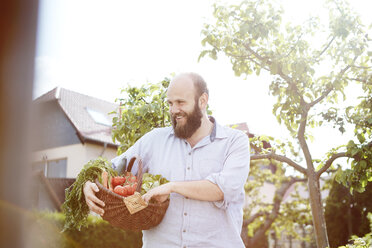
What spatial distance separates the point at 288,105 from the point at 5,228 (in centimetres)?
976

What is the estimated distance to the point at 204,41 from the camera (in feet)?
17.8

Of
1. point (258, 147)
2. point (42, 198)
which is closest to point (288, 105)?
point (258, 147)

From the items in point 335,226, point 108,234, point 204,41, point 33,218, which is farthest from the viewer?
point 335,226

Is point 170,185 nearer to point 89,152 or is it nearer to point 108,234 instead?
point 108,234

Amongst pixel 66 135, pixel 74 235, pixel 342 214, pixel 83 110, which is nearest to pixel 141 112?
pixel 74 235

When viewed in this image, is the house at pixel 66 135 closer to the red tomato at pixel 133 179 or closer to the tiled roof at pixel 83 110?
the tiled roof at pixel 83 110

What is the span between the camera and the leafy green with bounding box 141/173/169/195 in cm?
251

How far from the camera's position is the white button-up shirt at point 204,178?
2.50 m

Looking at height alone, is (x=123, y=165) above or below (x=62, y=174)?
below

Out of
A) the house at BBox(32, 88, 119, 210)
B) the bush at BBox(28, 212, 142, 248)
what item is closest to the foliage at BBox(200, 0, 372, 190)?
the bush at BBox(28, 212, 142, 248)

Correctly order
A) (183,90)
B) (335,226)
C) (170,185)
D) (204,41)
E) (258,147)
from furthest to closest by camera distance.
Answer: (335,226), (258,147), (204,41), (183,90), (170,185)

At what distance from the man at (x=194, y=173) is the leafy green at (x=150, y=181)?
0.22 feet

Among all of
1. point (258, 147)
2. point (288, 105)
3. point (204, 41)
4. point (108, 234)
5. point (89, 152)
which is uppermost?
point (89, 152)

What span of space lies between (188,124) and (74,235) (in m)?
9.74
